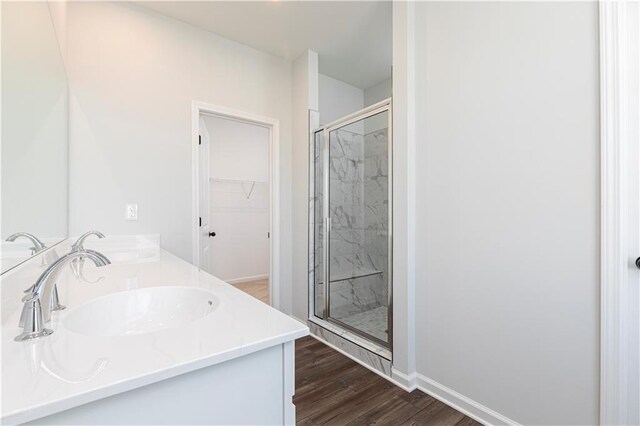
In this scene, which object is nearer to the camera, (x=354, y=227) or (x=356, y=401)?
(x=356, y=401)

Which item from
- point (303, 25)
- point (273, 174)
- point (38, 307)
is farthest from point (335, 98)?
point (38, 307)

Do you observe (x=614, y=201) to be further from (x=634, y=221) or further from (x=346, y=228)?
(x=346, y=228)

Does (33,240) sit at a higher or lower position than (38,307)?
higher

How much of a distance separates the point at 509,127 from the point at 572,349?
1.03 m

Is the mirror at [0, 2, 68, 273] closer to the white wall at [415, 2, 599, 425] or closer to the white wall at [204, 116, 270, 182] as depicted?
the white wall at [415, 2, 599, 425]

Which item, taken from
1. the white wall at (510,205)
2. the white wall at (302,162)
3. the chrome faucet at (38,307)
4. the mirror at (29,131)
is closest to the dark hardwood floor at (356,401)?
the white wall at (510,205)

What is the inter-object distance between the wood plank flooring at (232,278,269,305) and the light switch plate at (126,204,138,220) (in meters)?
2.06

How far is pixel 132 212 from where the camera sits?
2146 millimetres

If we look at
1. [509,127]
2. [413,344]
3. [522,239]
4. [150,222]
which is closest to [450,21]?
[509,127]

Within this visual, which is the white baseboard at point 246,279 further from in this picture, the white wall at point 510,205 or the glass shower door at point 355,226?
the white wall at point 510,205

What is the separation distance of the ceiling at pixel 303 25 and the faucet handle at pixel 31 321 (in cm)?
228

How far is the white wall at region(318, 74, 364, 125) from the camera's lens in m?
3.20

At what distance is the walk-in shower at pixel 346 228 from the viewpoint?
8.68 ft

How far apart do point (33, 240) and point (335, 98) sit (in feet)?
9.61
